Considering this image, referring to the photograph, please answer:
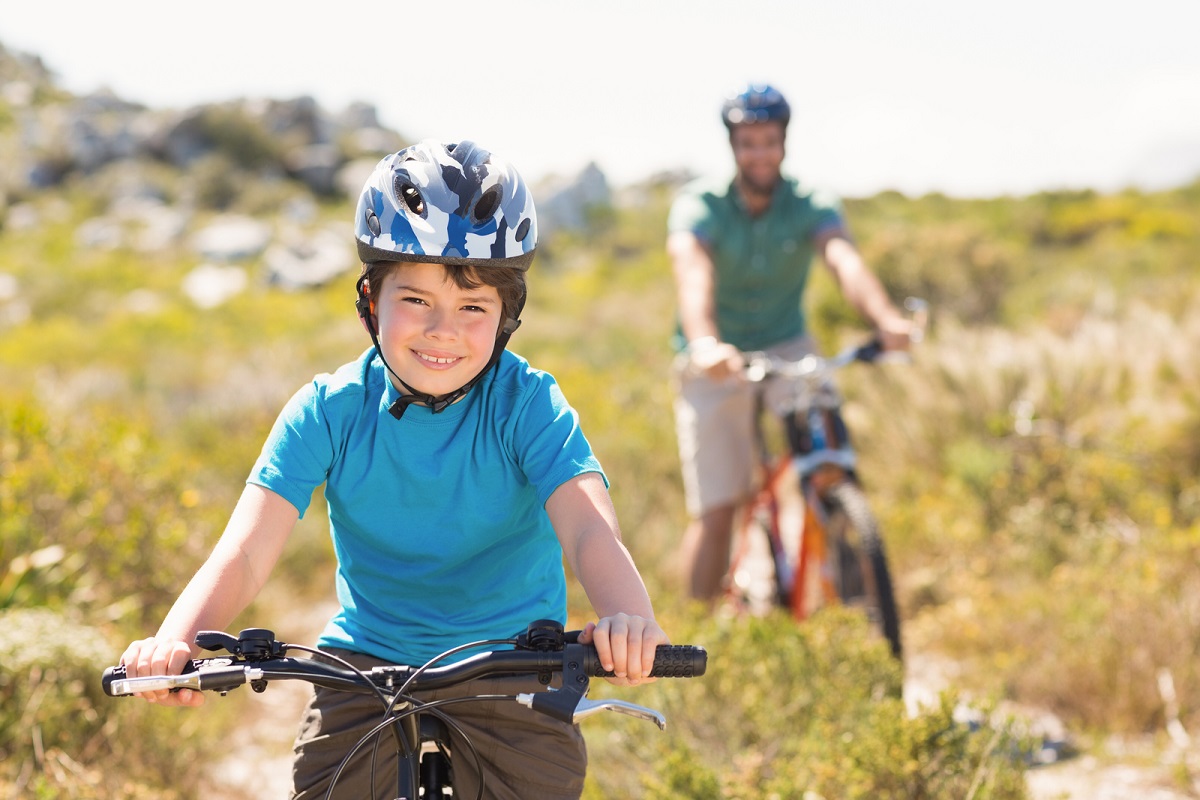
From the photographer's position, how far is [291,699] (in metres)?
5.78

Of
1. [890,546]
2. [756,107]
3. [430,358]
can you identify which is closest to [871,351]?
[756,107]

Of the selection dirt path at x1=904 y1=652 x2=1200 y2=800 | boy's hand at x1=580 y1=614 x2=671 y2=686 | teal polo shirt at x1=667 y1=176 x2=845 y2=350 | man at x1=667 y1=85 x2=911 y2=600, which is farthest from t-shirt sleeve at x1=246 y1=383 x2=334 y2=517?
teal polo shirt at x1=667 y1=176 x2=845 y2=350

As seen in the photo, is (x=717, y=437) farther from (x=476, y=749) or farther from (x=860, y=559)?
(x=476, y=749)

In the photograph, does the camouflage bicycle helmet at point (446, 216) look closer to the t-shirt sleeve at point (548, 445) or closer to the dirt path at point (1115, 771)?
the t-shirt sleeve at point (548, 445)

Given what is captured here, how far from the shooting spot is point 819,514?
500 centimetres

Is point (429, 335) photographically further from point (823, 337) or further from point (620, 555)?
point (823, 337)

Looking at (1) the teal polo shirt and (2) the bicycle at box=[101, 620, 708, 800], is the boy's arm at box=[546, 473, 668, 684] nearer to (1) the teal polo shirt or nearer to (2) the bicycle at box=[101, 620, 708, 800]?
(2) the bicycle at box=[101, 620, 708, 800]

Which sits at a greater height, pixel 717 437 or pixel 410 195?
pixel 410 195

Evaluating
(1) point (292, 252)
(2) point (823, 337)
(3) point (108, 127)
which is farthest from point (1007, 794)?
(3) point (108, 127)

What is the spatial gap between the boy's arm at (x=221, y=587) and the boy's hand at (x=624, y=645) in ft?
2.31

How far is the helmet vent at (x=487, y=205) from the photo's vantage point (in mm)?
2512

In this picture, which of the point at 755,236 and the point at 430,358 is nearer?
the point at 430,358

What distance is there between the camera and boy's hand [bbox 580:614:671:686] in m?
1.96

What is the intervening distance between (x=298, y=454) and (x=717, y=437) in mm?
3207
